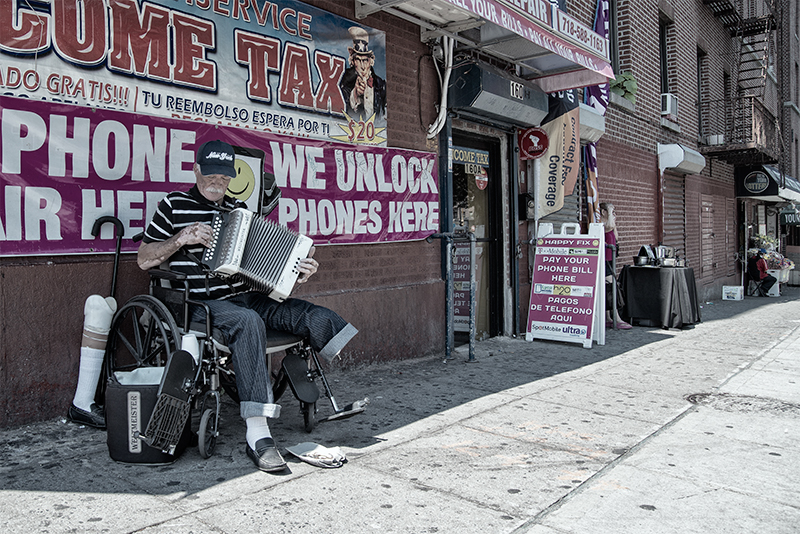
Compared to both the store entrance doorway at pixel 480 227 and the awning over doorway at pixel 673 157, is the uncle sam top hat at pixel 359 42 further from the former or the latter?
the awning over doorway at pixel 673 157

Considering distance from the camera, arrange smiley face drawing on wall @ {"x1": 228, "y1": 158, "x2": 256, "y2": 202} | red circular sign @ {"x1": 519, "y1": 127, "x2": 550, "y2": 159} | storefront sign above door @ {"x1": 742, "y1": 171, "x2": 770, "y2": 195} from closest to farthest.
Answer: smiley face drawing on wall @ {"x1": 228, "y1": 158, "x2": 256, "y2": 202} → red circular sign @ {"x1": 519, "y1": 127, "x2": 550, "y2": 159} → storefront sign above door @ {"x1": 742, "y1": 171, "x2": 770, "y2": 195}

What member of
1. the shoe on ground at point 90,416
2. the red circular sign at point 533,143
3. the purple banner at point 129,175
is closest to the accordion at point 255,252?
the purple banner at point 129,175

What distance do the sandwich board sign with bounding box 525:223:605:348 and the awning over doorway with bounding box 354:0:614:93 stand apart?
6.14 ft

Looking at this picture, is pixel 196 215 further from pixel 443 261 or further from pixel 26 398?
pixel 443 261

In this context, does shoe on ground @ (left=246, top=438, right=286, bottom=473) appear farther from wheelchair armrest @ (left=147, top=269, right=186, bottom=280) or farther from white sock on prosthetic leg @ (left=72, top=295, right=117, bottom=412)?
white sock on prosthetic leg @ (left=72, top=295, right=117, bottom=412)

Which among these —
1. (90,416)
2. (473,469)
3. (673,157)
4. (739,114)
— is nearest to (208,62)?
(90,416)

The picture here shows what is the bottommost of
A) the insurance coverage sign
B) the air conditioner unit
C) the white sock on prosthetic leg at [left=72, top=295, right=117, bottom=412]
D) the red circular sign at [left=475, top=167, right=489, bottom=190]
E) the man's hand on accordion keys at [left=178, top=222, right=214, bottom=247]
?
the white sock on prosthetic leg at [left=72, top=295, right=117, bottom=412]

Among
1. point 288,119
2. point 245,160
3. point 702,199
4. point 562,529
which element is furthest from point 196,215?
point 702,199

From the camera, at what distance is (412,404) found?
4.58 meters

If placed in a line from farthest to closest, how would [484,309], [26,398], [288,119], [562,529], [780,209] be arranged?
[780,209] → [484,309] → [288,119] → [26,398] → [562,529]

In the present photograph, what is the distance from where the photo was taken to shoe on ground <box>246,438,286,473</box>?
3.11m

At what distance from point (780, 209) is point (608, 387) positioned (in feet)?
78.4

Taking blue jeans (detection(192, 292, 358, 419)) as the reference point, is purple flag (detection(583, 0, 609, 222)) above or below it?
above

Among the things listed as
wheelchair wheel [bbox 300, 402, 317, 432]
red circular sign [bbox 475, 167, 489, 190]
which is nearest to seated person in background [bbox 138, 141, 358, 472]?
wheelchair wheel [bbox 300, 402, 317, 432]
